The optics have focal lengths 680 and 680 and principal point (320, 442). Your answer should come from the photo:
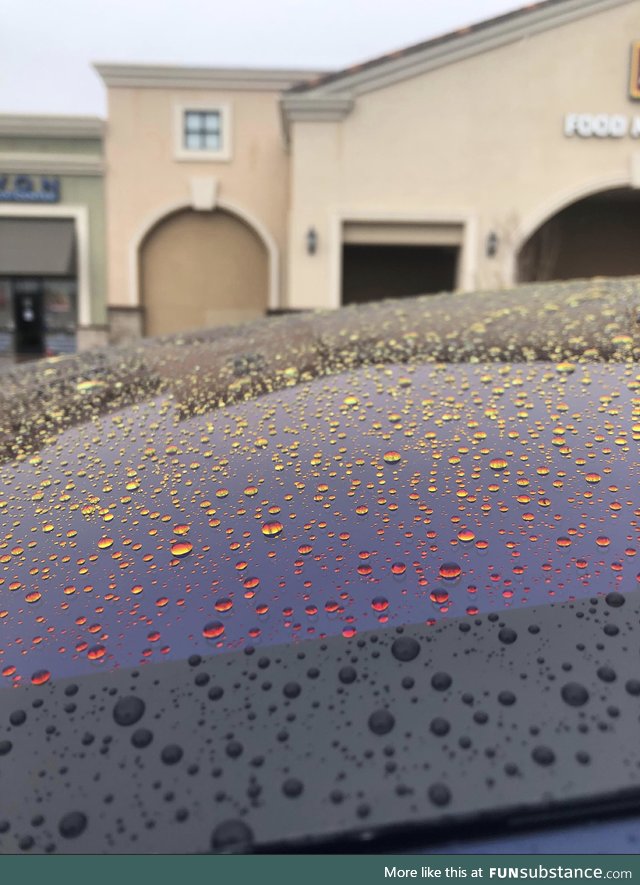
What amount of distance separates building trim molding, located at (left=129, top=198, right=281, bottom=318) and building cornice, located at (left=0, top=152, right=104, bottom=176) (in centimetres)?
167

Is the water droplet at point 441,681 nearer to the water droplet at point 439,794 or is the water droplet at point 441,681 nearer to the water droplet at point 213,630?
the water droplet at point 439,794

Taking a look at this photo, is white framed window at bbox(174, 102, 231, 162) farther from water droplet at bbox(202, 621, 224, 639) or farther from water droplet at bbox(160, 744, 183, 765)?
water droplet at bbox(160, 744, 183, 765)

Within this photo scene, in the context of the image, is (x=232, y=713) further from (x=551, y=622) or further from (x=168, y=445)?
(x=168, y=445)

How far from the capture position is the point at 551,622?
2.40ft

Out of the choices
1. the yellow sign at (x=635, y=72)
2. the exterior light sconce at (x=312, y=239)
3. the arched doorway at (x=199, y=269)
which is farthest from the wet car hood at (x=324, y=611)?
the arched doorway at (x=199, y=269)

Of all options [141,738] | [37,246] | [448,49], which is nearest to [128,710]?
[141,738]

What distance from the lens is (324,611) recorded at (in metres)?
0.76

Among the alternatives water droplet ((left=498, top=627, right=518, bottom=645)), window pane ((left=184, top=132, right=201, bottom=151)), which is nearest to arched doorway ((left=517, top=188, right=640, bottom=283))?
window pane ((left=184, top=132, right=201, bottom=151))

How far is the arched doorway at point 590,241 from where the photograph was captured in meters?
15.4

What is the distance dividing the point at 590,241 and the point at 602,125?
11.4 feet

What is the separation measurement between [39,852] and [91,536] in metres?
0.40

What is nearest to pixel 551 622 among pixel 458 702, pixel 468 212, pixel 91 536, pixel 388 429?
pixel 458 702

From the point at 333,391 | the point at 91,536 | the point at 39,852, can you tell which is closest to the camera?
the point at 39,852

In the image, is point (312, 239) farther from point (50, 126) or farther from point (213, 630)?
point (213, 630)
